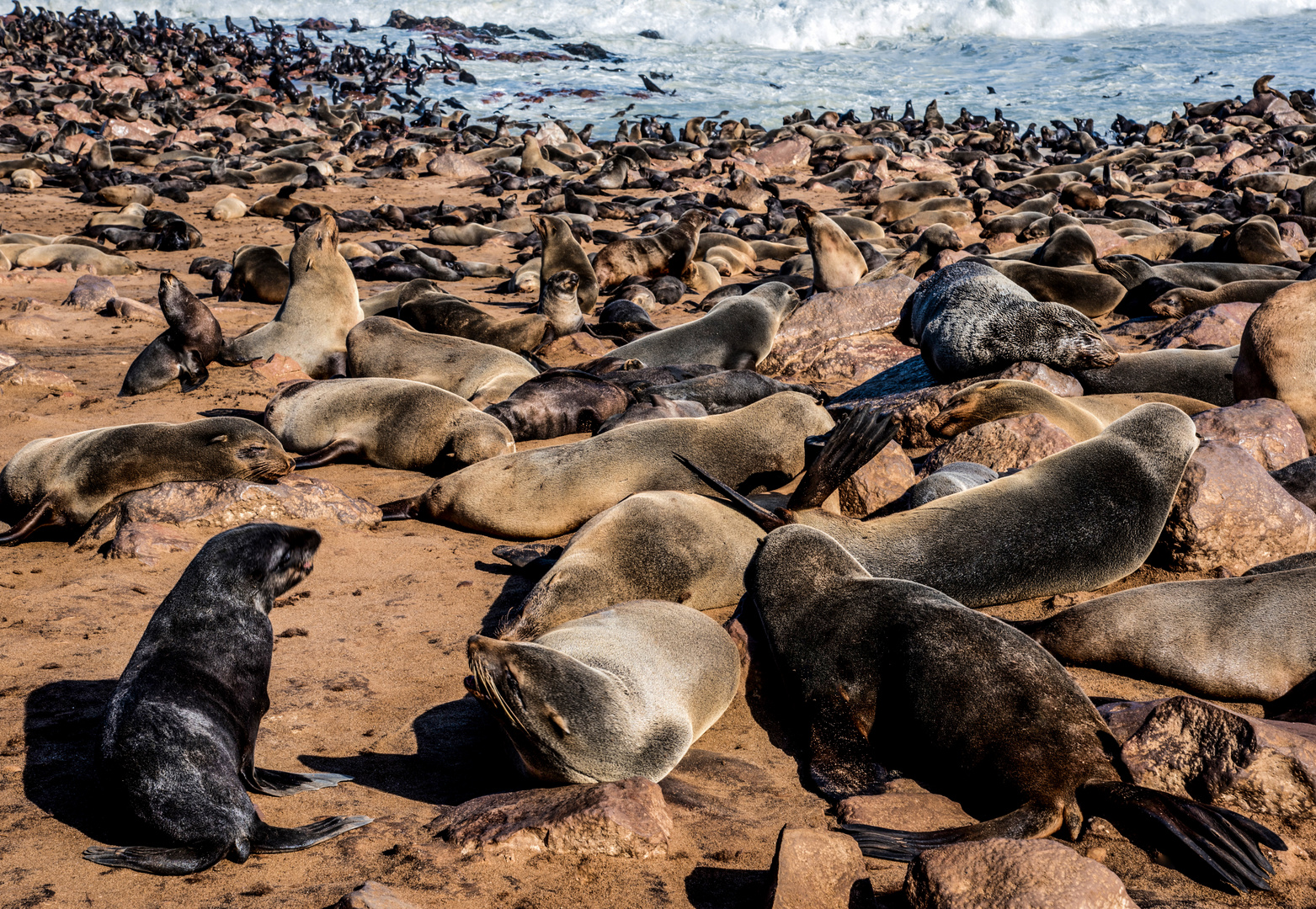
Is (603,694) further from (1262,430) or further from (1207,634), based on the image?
(1262,430)

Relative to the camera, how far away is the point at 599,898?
2357mm

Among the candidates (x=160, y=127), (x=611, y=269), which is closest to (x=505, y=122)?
(x=160, y=127)

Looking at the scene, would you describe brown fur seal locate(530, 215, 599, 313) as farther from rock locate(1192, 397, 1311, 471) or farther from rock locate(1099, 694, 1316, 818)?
rock locate(1099, 694, 1316, 818)

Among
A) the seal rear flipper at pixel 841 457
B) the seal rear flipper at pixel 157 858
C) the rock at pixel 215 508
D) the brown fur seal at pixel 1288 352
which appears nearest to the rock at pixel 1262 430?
the brown fur seal at pixel 1288 352

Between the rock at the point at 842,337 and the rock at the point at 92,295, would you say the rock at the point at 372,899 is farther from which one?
the rock at the point at 92,295

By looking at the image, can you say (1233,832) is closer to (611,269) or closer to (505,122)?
(611,269)

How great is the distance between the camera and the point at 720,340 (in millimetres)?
7980

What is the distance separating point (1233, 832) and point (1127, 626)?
44.9 inches

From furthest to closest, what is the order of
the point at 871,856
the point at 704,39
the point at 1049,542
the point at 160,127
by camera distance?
1. the point at 704,39
2. the point at 160,127
3. the point at 1049,542
4. the point at 871,856

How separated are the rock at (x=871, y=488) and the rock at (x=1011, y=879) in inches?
104

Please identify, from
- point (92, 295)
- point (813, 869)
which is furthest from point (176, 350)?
point (813, 869)

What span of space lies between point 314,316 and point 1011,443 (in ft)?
18.4

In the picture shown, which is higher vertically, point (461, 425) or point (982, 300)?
point (982, 300)

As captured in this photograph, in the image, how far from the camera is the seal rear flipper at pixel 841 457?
4312mm
